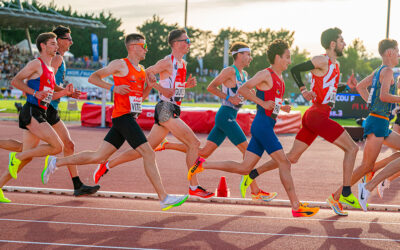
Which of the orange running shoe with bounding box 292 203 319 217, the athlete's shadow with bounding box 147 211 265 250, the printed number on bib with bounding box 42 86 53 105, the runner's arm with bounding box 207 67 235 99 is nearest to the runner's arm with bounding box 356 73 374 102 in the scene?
the runner's arm with bounding box 207 67 235 99

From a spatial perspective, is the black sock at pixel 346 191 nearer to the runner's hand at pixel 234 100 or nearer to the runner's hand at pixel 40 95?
the runner's hand at pixel 234 100

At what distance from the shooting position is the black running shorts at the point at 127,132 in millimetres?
5840

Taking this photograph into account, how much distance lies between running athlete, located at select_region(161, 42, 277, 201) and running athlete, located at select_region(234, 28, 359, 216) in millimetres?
689

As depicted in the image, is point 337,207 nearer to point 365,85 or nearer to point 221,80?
point 365,85

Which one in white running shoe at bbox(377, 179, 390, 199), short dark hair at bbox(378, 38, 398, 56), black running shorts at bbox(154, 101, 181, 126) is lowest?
white running shoe at bbox(377, 179, 390, 199)

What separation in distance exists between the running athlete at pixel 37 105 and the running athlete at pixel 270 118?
2439 mm

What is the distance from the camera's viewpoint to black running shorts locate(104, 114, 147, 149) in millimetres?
5840

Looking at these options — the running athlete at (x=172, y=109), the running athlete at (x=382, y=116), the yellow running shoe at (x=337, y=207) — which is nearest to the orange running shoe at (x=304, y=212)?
the yellow running shoe at (x=337, y=207)

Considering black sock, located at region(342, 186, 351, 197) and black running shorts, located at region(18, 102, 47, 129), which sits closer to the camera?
black sock, located at region(342, 186, 351, 197)

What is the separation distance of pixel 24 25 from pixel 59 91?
53.6m

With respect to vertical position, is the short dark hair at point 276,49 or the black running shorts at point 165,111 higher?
the short dark hair at point 276,49

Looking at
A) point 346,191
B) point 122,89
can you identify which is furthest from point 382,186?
point 122,89

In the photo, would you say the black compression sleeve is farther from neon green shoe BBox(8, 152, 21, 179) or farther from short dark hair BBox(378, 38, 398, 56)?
neon green shoe BBox(8, 152, 21, 179)

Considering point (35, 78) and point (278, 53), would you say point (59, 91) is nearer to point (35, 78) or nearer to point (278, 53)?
point (35, 78)
